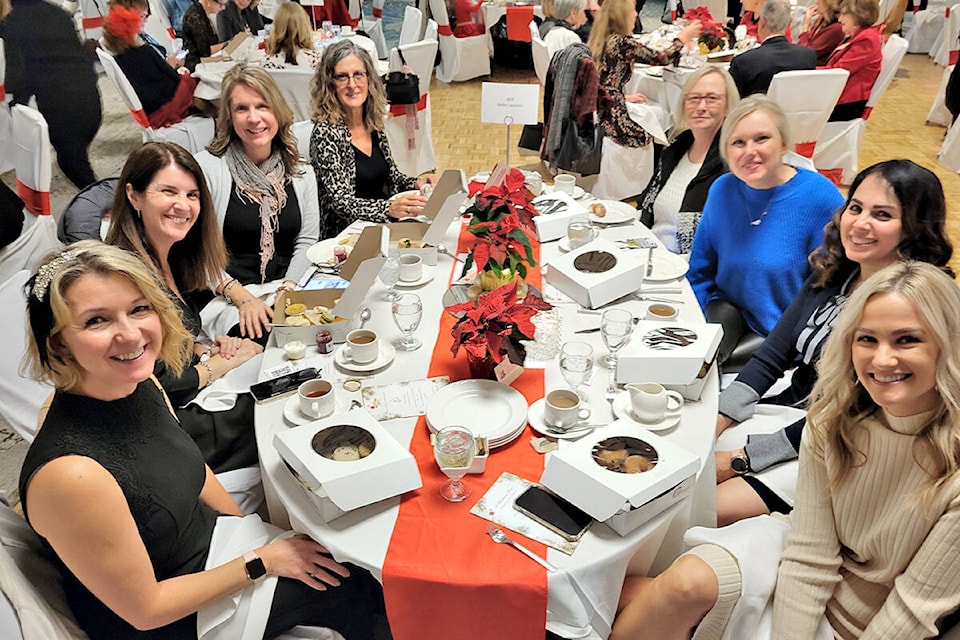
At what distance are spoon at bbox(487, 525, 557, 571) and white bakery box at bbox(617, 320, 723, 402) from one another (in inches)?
22.4

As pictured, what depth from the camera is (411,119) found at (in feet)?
15.7

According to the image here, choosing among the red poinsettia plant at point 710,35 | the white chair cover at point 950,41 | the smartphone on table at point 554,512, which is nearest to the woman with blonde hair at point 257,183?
the smartphone on table at point 554,512

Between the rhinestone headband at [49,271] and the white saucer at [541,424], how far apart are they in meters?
1.00

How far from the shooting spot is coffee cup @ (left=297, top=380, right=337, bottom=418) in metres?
1.71

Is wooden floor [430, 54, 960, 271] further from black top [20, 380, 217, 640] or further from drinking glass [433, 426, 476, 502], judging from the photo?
Result: black top [20, 380, 217, 640]

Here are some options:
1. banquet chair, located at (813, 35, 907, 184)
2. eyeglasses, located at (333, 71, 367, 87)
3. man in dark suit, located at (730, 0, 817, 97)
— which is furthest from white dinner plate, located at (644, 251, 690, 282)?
banquet chair, located at (813, 35, 907, 184)

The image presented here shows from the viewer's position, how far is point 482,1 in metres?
7.79

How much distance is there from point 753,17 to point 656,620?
6.12m

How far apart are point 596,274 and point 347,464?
1.06 meters

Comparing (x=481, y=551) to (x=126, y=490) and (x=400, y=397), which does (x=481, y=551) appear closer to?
(x=400, y=397)

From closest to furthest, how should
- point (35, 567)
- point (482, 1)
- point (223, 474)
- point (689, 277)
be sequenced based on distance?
1. point (35, 567)
2. point (223, 474)
3. point (689, 277)
4. point (482, 1)

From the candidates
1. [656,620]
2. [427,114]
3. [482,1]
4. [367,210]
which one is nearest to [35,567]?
[656,620]

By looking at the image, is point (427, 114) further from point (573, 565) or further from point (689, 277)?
point (573, 565)

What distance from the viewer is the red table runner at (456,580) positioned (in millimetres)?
1352
